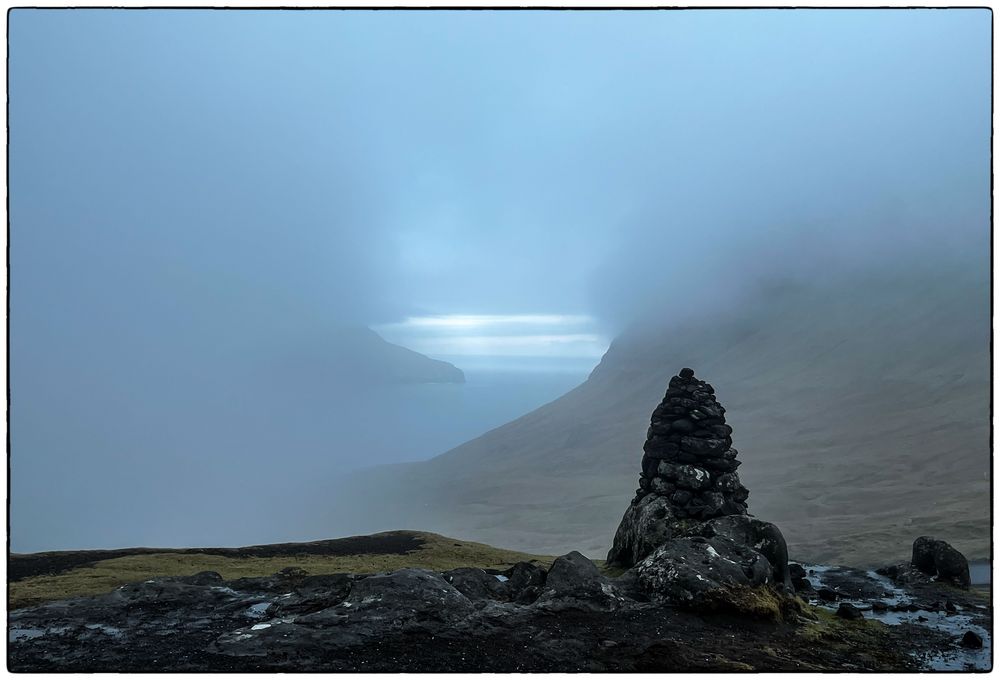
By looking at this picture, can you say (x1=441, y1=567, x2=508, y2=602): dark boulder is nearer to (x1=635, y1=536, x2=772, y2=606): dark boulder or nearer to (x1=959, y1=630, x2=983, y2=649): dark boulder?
(x1=635, y1=536, x2=772, y2=606): dark boulder

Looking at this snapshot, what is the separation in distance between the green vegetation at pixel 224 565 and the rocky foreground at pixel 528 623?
4.42 m

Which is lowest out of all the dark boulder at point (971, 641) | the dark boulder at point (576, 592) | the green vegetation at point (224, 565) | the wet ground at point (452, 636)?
the green vegetation at point (224, 565)

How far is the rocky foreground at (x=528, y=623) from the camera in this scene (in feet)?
53.8

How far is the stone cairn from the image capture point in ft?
102

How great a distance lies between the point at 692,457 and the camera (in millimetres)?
32125

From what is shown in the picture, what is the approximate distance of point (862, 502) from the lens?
87875 mm

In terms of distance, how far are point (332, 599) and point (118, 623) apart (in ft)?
20.1

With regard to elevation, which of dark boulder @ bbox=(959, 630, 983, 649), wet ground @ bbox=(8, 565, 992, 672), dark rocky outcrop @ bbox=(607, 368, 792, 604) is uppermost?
dark rocky outcrop @ bbox=(607, 368, 792, 604)

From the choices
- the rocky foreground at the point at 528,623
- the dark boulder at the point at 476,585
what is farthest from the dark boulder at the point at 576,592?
the dark boulder at the point at 476,585

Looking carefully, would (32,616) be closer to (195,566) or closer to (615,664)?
(195,566)

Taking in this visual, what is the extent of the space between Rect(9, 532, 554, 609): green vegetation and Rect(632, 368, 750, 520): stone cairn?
7791mm

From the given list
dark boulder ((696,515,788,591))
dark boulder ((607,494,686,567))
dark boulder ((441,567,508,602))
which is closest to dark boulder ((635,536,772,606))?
dark boulder ((696,515,788,591))

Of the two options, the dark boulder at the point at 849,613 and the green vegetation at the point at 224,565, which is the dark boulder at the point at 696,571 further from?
the green vegetation at the point at 224,565

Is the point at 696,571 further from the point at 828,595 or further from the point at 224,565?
the point at 224,565
